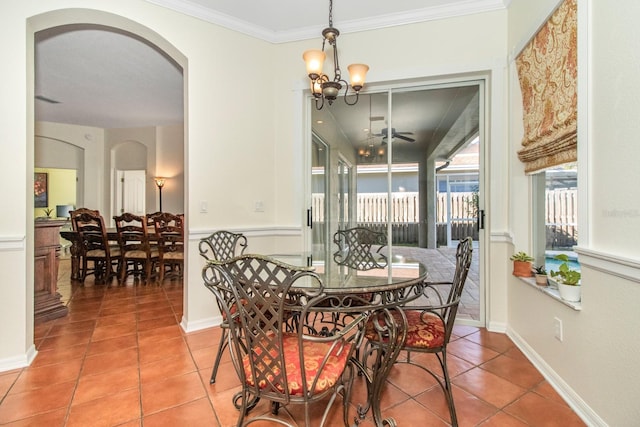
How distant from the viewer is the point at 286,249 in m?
3.35

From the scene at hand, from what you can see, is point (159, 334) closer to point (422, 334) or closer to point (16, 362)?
point (16, 362)

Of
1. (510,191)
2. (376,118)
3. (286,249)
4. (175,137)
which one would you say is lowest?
(286,249)

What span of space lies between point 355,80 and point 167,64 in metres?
2.69

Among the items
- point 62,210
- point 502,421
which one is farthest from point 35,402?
point 62,210

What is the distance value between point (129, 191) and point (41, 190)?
3832 mm

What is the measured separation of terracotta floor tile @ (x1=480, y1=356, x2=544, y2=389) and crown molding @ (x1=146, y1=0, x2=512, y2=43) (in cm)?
289

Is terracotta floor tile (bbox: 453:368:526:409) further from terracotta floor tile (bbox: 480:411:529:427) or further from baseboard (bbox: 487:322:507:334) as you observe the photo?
baseboard (bbox: 487:322:507:334)

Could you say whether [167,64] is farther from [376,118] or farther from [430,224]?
[430,224]

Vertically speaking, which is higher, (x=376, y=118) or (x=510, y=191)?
(x=376, y=118)

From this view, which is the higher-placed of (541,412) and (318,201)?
(318,201)

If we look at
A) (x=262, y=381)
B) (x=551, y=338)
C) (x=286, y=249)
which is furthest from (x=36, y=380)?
(x=551, y=338)

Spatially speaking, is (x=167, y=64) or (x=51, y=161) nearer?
(x=167, y=64)

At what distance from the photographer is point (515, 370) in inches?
83.1

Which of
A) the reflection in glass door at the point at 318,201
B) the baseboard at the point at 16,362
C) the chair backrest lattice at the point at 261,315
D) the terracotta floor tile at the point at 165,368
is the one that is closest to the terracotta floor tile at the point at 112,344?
the baseboard at the point at 16,362
